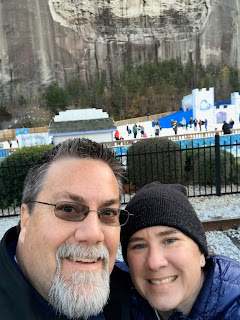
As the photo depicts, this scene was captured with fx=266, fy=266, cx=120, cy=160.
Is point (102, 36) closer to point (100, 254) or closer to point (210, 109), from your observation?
point (210, 109)

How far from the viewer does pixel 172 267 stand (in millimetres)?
1419

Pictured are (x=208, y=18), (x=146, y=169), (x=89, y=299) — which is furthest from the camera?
(x=208, y=18)

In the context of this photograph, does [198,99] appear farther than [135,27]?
No

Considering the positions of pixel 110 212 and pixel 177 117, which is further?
pixel 177 117

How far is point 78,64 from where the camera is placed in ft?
178

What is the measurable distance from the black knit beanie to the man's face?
0.71 ft

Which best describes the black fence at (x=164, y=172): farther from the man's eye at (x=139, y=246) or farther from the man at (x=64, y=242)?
the man at (x=64, y=242)

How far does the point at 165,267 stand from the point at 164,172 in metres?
7.17

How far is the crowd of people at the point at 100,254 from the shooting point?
44.1 inches

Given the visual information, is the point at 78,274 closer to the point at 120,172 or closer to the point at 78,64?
the point at 120,172

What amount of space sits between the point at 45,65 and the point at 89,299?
5698 cm

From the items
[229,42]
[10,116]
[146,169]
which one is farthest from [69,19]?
[146,169]

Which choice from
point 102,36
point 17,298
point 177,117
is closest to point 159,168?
point 17,298

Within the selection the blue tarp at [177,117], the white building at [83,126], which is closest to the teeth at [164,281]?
Result: the white building at [83,126]
